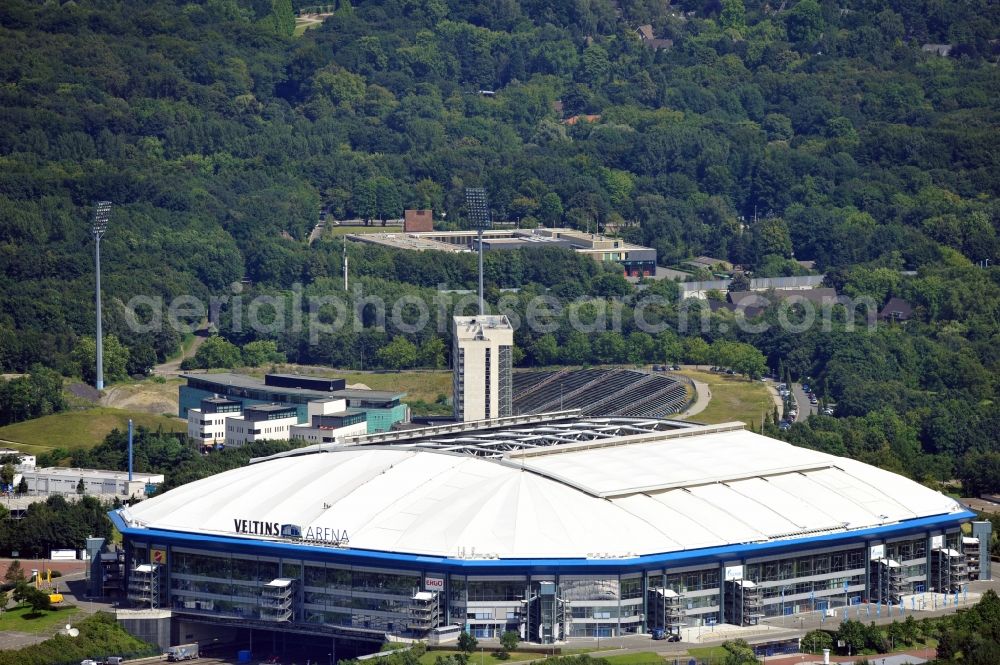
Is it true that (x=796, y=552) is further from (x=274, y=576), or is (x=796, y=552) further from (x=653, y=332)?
(x=653, y=332)

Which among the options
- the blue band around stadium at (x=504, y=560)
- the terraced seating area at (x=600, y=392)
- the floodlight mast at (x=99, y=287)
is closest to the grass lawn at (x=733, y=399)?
the terraced seating area at (x=600, y=392)

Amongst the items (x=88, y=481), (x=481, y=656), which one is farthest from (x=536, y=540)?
(x=88, y=481)

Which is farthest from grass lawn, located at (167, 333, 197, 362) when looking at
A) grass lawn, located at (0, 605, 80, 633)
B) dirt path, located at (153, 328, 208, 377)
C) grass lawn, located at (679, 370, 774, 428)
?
grass lawn, located at (0, 605, 80, 633)

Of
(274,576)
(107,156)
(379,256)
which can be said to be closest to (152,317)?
(379,256)

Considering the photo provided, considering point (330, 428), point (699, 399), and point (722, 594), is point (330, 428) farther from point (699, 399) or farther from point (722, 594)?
point (722, 594)

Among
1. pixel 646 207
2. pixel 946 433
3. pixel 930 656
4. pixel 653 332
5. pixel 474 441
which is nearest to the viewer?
pixel 930 656

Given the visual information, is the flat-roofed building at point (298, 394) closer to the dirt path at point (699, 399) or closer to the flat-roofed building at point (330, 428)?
the flat-roofed building at point (330, 428)

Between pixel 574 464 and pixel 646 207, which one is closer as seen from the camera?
pixel 574 464
